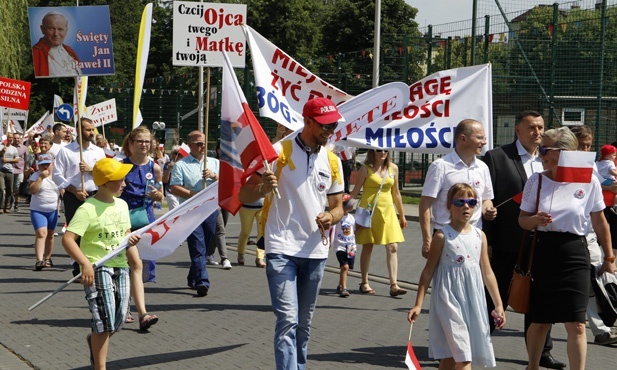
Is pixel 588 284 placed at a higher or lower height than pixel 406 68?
lower

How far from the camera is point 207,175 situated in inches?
437

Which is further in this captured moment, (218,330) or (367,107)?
(218,330)

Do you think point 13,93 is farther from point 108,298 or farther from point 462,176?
point 462,176

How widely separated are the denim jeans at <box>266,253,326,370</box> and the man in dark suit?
1.83m

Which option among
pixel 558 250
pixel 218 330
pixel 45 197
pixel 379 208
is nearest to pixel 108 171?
pixel 218 330

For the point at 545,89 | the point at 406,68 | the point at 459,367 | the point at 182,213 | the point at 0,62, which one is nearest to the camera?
the point at 459,367

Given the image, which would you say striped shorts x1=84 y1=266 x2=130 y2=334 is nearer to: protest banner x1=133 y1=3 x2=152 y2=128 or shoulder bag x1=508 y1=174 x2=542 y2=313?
shoulder bag x1=508 y1=174 x2=542 y2=313

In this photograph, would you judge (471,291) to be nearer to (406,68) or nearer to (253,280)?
(253,280)

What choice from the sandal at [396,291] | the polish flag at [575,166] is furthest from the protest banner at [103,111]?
the polish flag at [575,166]

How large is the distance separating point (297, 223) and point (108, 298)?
1.51 m

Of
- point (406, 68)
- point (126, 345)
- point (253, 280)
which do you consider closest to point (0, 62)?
point (406, 68)

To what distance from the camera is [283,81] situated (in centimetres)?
866

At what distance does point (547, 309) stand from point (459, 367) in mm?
1000

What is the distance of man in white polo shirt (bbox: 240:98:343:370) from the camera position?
617 cm
